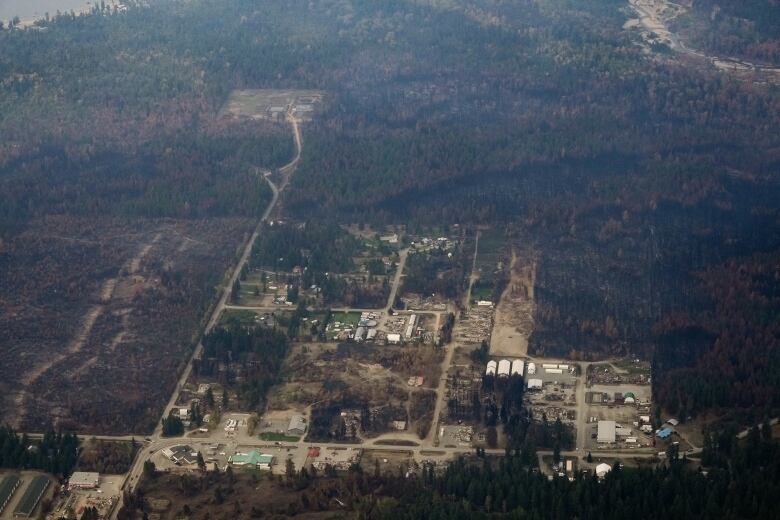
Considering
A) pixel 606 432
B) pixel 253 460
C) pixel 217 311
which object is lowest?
pixel 217 311

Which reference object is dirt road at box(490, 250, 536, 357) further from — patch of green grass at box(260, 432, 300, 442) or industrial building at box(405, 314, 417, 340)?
patch of green grass at box(260, 432, 300, 442)

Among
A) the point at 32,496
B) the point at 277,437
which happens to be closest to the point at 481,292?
the point at 277,437

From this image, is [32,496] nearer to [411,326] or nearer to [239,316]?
[239,316]

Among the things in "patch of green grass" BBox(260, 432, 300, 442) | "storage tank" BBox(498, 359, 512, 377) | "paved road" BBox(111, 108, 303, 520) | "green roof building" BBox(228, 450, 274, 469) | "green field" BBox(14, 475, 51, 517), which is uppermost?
"storage tank" BBox(498, 359, 512, 377)

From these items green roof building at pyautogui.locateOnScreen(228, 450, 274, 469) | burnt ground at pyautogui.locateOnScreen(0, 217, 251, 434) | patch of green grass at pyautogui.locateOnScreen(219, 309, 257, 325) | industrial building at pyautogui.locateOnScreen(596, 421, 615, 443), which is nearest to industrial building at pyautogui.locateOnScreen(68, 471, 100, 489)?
burnt ground at pyautogui.locateOnScreen(0, 217, 251, 434)

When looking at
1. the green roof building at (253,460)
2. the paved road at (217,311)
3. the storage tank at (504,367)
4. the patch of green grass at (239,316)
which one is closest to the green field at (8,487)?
the paved road at (217,311)

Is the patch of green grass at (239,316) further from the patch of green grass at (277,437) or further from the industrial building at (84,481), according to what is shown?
the industrial building at (84,481)

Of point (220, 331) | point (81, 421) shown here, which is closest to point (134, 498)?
point (81, 421)
